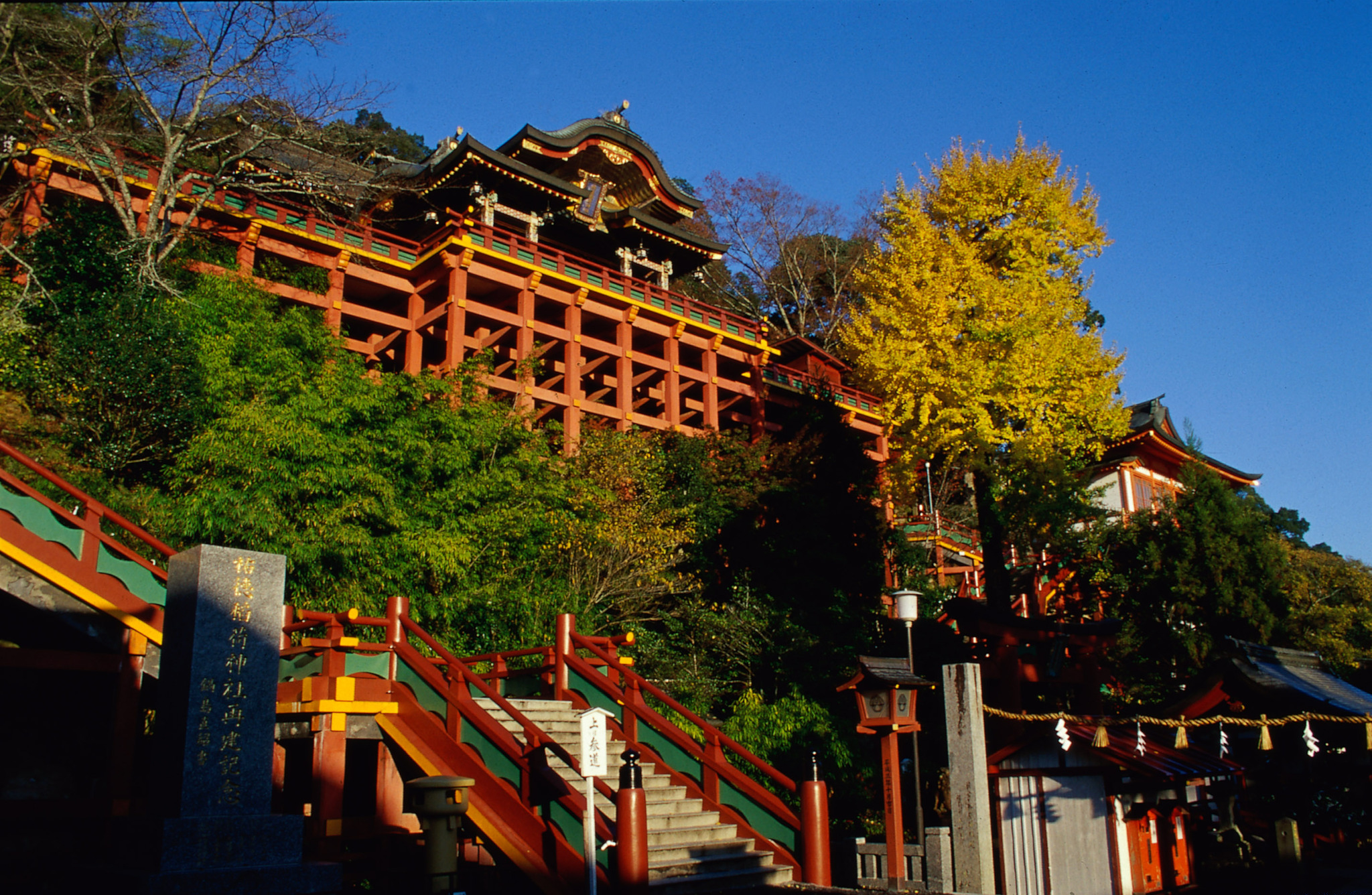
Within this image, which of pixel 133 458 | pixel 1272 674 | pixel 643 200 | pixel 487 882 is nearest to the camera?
pixel 487 882

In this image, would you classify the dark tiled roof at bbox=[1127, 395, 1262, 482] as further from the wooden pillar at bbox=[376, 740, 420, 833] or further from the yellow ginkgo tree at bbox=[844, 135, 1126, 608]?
the wooden pillar at bbox=[376, 740, 420, 833]

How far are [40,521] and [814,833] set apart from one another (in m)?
7.77

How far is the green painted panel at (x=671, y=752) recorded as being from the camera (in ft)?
33.5

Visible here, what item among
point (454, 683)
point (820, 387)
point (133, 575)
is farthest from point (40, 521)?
point (820, 387)

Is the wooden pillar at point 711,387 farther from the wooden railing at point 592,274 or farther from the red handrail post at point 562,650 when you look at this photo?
the red handrail post at point 562,650

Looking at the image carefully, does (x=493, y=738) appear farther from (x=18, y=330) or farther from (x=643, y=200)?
(x=643, y=200)

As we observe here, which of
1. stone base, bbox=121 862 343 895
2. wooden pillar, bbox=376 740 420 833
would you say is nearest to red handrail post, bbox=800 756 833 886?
wooden pillar, bbox=376 740 420 833

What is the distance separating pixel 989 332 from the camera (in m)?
18.3

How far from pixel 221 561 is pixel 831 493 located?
14507 millimetres

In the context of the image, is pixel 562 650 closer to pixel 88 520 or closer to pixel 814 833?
pixel 814 833

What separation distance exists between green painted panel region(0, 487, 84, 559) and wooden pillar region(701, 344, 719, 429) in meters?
17.0

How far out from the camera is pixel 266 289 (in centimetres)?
1805

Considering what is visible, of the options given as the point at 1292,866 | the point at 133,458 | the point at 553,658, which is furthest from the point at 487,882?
the point at 1292,866

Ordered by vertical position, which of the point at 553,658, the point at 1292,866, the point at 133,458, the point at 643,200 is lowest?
the point at 1292,866
